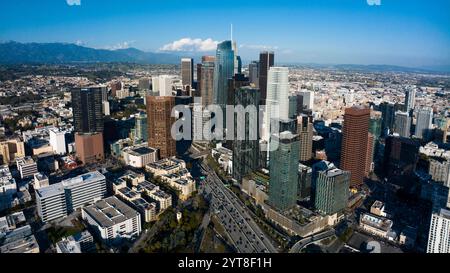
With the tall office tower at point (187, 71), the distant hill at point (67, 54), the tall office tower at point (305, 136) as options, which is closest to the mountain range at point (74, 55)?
the distant hill at point (67, 54)

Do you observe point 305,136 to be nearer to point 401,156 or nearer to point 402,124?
point 401,156

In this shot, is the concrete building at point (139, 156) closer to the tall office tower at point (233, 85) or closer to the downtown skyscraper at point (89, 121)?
the downtown skyscraper at point (89, 121)

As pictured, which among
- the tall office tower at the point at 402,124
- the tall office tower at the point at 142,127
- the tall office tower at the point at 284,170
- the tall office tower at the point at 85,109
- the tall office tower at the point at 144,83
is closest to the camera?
the tall office tower at the point at 284,170

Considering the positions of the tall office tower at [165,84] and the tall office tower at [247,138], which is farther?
the tall office tower at [165,84]

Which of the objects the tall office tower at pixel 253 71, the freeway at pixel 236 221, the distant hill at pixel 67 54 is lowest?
the freeway at pixel 236 221

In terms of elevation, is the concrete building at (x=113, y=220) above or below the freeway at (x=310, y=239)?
above

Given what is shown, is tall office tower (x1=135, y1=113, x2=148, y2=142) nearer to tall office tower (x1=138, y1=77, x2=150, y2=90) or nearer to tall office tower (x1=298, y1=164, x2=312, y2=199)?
tall office tower (x1=298, y1=164, x2=312, y2=199)

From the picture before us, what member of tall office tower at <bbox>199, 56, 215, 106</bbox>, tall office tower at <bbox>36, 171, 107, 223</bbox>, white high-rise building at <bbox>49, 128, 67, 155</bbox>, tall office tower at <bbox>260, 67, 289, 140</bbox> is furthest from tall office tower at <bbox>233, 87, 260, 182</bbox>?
white high-rise building at <bbox>49, 128, 67, 155</bbox>
